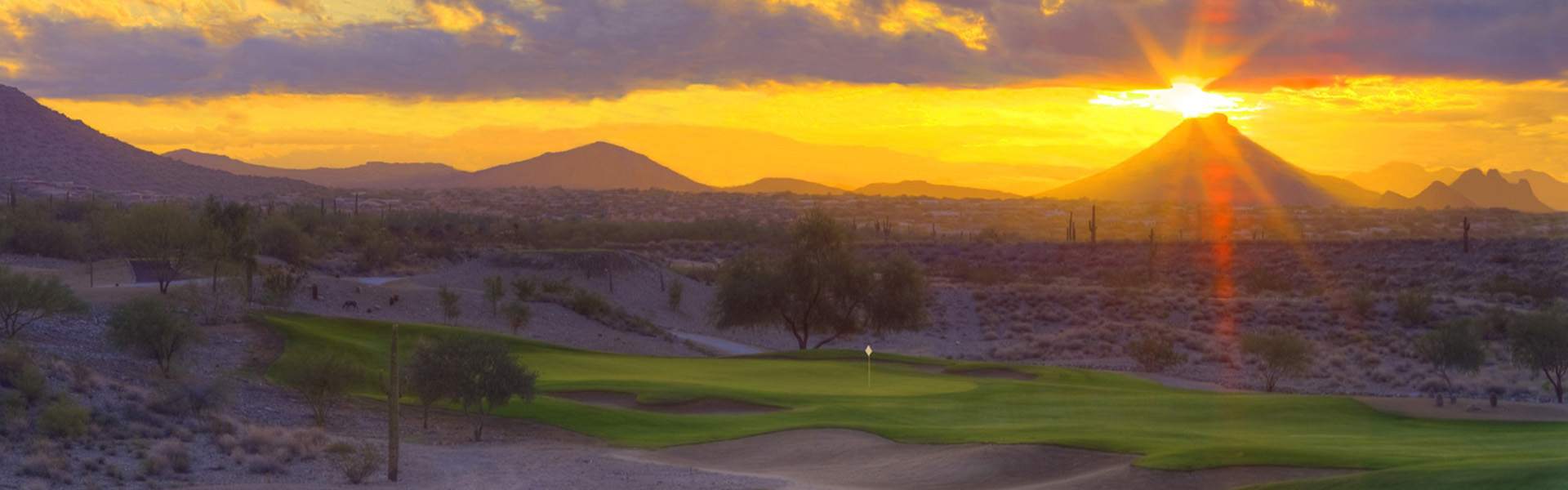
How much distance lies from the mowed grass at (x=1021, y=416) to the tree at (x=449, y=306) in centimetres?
866

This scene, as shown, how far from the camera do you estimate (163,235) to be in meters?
44.7

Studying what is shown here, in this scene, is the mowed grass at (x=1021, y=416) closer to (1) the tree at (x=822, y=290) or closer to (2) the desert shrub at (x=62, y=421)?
(1) the tree at (x=822, y=290)

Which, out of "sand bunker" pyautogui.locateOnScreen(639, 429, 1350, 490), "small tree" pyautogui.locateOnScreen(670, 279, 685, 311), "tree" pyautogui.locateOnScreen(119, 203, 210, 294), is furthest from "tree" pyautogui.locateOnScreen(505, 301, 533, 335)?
"sand bunker" pyautogui.locateOnScreen(639, 429, 1350, 490)

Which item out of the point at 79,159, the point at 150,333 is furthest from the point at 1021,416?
the point at 79,159

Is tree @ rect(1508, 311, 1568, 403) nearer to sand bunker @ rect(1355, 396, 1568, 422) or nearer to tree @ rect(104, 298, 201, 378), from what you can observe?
sand bunker @ rect(1355, 396, 1568, 422)

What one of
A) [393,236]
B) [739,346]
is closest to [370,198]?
[393,236]

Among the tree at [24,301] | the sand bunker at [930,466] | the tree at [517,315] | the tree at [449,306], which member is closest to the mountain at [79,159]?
the tree at [449,306]

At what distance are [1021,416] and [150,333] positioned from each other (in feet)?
67.1

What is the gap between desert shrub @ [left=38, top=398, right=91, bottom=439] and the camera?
19812 mm

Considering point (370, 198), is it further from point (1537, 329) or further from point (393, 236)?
point (1537, 329)

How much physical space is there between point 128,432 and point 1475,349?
116 feet

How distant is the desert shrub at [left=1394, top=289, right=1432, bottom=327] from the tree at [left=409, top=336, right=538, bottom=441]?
4584cm

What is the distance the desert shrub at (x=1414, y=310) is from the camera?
54.7 metres

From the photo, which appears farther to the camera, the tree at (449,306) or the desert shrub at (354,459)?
the tree at (449,306)
